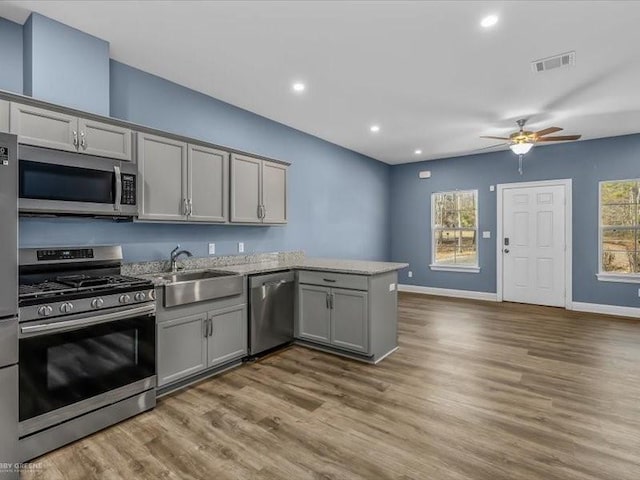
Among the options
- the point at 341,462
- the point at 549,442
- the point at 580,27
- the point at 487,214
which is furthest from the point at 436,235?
the point at 341,462

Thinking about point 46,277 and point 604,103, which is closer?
point 46,277

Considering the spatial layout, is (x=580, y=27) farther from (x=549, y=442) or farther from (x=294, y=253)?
(x=294, y=253)

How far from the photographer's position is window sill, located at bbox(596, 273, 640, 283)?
5285mm

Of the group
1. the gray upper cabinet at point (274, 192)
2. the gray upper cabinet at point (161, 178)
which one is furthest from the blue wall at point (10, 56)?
the gray upper cabinet at point (274, 192)

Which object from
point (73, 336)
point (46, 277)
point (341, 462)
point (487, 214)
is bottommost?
point (341, 462)

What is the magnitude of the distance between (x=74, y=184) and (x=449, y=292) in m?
6.55

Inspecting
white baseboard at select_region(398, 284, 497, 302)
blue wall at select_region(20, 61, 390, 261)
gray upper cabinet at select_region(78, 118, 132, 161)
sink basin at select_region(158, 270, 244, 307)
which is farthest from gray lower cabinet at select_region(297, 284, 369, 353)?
white baseboard at select_region(398, 284, 497, 302)

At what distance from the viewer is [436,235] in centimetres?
723

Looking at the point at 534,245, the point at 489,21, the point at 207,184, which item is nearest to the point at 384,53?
the point at 489,21

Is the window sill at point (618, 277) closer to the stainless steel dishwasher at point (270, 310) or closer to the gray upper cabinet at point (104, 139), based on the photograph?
the stainless steel dishwasher at point (270, 310)

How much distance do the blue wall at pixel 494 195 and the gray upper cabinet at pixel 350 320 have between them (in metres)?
4.24

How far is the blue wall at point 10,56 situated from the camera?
8.02ft

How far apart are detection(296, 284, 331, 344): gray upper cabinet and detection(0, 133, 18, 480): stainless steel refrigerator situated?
2.48 m

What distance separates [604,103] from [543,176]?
2081 mm
